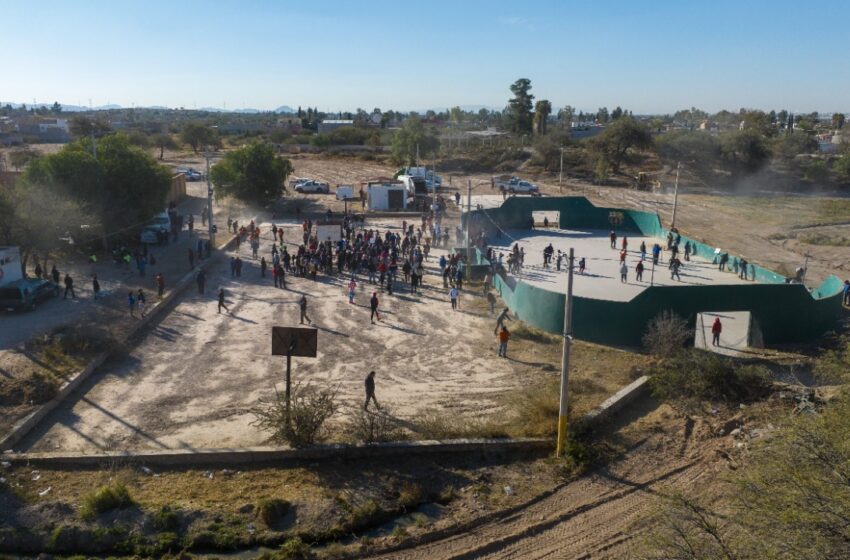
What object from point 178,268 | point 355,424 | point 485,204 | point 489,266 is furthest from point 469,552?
point 485,204

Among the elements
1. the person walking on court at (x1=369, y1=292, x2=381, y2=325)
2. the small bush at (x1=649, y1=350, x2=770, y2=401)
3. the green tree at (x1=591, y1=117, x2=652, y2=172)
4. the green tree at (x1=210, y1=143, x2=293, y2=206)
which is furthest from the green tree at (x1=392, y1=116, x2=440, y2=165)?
the small bush at (x1=649, y1=350, x2=770, y2=401)

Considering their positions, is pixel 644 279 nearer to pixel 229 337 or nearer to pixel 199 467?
pixel 229 337

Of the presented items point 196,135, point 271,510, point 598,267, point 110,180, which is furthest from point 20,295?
point 196,135

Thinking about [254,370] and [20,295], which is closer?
[254,370]

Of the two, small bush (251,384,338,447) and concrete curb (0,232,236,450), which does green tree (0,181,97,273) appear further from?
small bush (251,384,338,447)

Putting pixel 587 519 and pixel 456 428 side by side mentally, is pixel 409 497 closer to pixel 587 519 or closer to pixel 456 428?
pixel 456 428

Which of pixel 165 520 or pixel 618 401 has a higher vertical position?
pixel 618 401

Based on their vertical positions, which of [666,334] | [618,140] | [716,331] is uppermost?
[618,140]

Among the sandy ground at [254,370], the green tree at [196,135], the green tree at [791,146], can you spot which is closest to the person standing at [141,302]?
the sandy ground at [254,370]
